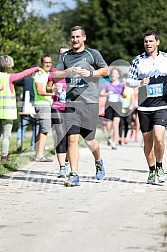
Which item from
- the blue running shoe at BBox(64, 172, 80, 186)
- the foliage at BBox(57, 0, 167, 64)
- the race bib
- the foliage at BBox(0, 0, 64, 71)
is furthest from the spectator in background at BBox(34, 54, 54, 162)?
the foliage at BBox(57, 0, 167, 64)

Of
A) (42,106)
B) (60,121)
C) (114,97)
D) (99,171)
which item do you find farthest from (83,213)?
(114,97)

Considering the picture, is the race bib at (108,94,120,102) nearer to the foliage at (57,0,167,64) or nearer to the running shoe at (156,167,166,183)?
the running shoe at (156,167,166,183)

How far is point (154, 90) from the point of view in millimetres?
10195

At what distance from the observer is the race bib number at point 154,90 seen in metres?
10.2

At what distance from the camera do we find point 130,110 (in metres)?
20.8

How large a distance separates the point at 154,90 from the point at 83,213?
116 inches

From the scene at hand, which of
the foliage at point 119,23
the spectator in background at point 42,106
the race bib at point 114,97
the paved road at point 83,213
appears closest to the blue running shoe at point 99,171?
the paved road at point 83,213

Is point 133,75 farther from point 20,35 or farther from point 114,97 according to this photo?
point 20,35

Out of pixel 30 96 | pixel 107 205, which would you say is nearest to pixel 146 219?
pixel 107 205

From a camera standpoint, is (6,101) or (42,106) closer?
(6,101)

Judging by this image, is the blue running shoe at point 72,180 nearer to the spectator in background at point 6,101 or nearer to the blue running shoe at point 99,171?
the blue running shoe at point 99,171

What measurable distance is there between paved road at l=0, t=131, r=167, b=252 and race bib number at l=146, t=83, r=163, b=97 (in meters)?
1.22

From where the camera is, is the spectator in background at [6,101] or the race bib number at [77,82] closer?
the race bib number at [77,82]

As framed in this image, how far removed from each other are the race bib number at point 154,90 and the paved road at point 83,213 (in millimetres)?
1218
